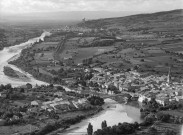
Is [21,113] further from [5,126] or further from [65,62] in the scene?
[65,62]

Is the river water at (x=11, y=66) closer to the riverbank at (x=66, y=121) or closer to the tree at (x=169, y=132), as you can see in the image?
the riverbank at (x=66, y=121)

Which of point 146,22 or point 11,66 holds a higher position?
point 146,22

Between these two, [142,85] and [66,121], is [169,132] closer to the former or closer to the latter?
[66,121]

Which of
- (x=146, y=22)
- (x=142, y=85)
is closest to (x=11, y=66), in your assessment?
(x=142, y=85)

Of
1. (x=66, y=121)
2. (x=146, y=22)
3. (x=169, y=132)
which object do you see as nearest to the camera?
(x=169, y=132)

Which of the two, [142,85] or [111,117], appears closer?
[111,117]

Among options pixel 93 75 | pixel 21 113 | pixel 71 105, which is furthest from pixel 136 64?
pixel 21 113

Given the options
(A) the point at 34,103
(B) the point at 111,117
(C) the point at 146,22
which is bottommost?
(B) the point at 111,117

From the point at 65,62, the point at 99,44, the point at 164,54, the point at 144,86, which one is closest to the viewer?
the point at 144,86

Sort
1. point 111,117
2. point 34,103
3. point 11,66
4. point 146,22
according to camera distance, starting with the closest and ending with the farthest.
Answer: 1. point 111,117
2. point 34,103
3. point 11,66
4. point 146,22
